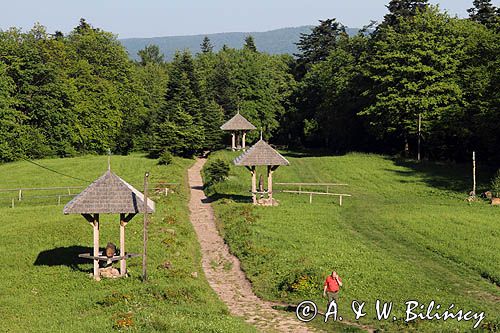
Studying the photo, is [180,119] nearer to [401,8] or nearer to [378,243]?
[401,8]

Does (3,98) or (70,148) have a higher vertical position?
(3,98)

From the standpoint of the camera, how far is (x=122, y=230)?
27.1 metres

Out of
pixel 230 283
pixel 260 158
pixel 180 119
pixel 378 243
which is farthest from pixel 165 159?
pixel 230 283

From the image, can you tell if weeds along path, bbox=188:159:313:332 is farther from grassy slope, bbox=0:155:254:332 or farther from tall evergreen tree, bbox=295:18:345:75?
tall evergreen tree, bbox=295:18:345:75

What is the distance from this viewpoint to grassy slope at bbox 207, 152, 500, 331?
79.0 feet

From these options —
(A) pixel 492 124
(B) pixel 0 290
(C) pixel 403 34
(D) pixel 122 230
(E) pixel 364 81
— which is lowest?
(B) pixel 0 290

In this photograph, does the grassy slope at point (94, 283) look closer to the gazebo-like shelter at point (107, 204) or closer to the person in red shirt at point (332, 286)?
the gazebo-like shelter at point (107, 204)

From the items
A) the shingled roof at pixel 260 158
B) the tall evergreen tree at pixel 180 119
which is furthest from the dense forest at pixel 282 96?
the shingled roof at pixel 260 158

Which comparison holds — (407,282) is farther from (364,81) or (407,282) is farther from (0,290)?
(364,81)

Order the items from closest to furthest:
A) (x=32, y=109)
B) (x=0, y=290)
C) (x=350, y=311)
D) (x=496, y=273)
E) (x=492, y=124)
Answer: (x=350, y=311) < (x=0, y=290) < (x=496, y=273) < (x=492, y=124) < (x=32, y=109)

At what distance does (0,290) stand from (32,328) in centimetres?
601

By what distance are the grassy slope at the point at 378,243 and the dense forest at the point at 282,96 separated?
41.6ft

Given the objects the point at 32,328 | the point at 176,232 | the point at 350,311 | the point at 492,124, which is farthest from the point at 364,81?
the point at 32,328

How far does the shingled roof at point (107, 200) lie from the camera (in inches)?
1033
